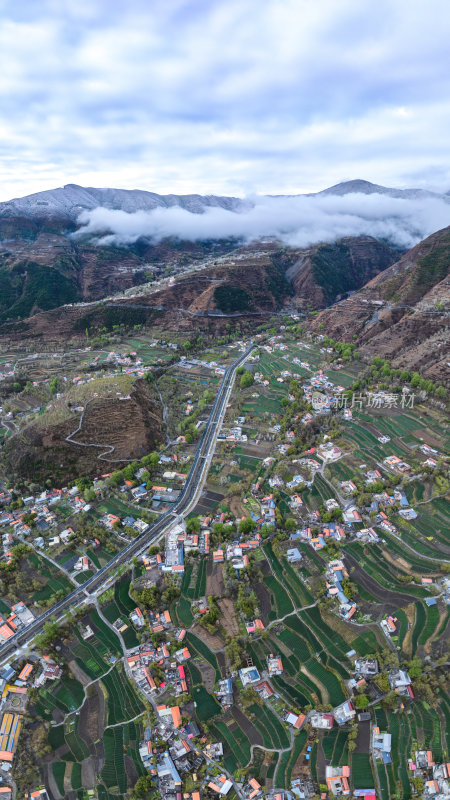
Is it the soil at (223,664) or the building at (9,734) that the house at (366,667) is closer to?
the soil at (223,664)

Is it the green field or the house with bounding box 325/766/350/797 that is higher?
the green field

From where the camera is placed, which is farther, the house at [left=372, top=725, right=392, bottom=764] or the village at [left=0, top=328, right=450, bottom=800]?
the village at [left=0, top=328, right=450, bottom=800]

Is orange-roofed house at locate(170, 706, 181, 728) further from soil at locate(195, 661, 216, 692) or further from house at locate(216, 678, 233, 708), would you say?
house at locate(216, 678, 233, 708)

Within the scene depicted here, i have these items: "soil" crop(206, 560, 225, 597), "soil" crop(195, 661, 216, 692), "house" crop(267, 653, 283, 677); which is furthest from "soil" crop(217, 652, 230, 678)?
"soil" crop(206, 560, 225, 597)

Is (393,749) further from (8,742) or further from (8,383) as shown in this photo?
(8,383)

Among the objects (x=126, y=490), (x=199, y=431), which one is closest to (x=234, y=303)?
(x=199, y=431)

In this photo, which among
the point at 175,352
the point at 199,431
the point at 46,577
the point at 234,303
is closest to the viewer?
the point at 46,577
